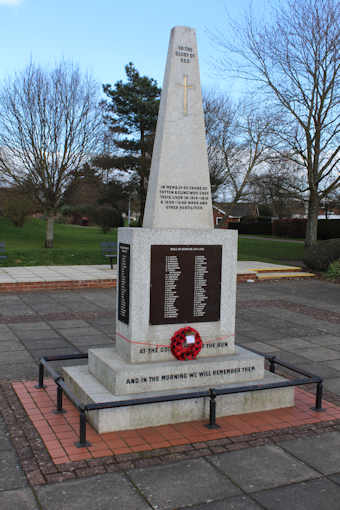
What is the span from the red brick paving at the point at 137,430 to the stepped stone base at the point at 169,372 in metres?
0.41

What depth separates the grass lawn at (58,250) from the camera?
62.4ft

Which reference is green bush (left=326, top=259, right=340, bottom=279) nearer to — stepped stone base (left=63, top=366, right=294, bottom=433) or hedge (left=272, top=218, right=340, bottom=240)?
stepped stone base (left=63, top=366, right=294, bottom=433)

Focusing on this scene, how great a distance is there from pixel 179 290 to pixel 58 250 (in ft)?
52.5

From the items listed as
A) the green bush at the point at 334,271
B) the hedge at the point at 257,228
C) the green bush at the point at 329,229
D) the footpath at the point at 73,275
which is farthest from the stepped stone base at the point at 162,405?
the hedge at the point at 257,228

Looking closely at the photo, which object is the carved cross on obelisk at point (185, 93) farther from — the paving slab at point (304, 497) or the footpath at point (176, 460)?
the paving slab at point (304, 497)

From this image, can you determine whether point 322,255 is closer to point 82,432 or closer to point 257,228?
point 82,432

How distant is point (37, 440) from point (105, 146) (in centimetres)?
2711

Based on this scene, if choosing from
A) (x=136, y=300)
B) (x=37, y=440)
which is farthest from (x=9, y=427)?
(x=136, y=300)

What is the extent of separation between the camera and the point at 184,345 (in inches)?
214

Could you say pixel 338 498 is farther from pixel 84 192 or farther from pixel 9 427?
pixel 84 192

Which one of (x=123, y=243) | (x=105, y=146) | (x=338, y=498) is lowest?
(x=338, y=498)

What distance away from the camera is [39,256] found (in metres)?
19.3

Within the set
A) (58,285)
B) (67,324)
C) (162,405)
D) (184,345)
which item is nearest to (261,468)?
(162,405)

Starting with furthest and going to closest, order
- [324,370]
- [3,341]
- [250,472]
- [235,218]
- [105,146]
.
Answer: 1. [235,218]
2. [105,146]
3. [3,341]
4. [324,370]
5. [250,472]
